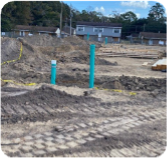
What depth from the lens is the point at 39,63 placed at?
13.5 meters

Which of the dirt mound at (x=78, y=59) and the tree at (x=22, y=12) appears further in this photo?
the dirt mound at (x=78, y=59)

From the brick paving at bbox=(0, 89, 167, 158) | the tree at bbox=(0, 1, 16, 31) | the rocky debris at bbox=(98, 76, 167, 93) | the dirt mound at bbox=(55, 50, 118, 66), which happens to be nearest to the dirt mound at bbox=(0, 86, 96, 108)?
the brick paving at bbox=(0, 89, 167, 158)

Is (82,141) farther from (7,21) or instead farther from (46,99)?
(7,21)

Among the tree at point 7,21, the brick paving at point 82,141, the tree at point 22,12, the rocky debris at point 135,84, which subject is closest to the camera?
the brick paving at point 82,141

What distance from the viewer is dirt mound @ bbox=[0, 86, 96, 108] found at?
219 inches

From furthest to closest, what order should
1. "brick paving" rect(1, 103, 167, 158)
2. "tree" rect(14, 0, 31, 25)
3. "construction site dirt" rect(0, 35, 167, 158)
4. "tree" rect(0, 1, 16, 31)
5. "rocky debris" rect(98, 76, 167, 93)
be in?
"rocky debris" rect(98, 76, 167, 93)
"tree" rect(0, 1, 16, 31)
"tree" rect(14, 0, 31, 25)
"construction site dirt" rect(0, 35, 167, 158)
"brick paving" rect(1, 103, 167, 158)

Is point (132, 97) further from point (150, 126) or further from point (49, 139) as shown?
point (49, 139)

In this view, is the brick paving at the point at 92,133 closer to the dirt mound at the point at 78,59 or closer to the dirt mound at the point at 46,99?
the dirt mound at the point at 46,99

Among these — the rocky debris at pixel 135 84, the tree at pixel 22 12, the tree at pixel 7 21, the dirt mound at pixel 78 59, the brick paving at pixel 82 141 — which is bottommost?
the brick paving at pixel 82 141

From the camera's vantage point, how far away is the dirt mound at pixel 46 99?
5570mm

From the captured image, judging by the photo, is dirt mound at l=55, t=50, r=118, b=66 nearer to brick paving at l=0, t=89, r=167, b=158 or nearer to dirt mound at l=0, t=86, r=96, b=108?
dirt mound at l=0, t=86, r=96, b=108

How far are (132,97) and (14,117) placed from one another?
11.7 feet

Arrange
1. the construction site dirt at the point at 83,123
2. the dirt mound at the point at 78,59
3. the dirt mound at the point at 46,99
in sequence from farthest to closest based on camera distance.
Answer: the dirt mound at the point at 78,59, the dirt mound at the point at 46,99, the construction site dirt at the point at 83,123

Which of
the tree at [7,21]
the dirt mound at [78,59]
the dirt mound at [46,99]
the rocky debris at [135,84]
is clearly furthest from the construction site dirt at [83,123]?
the dirt mound at [78,59]
